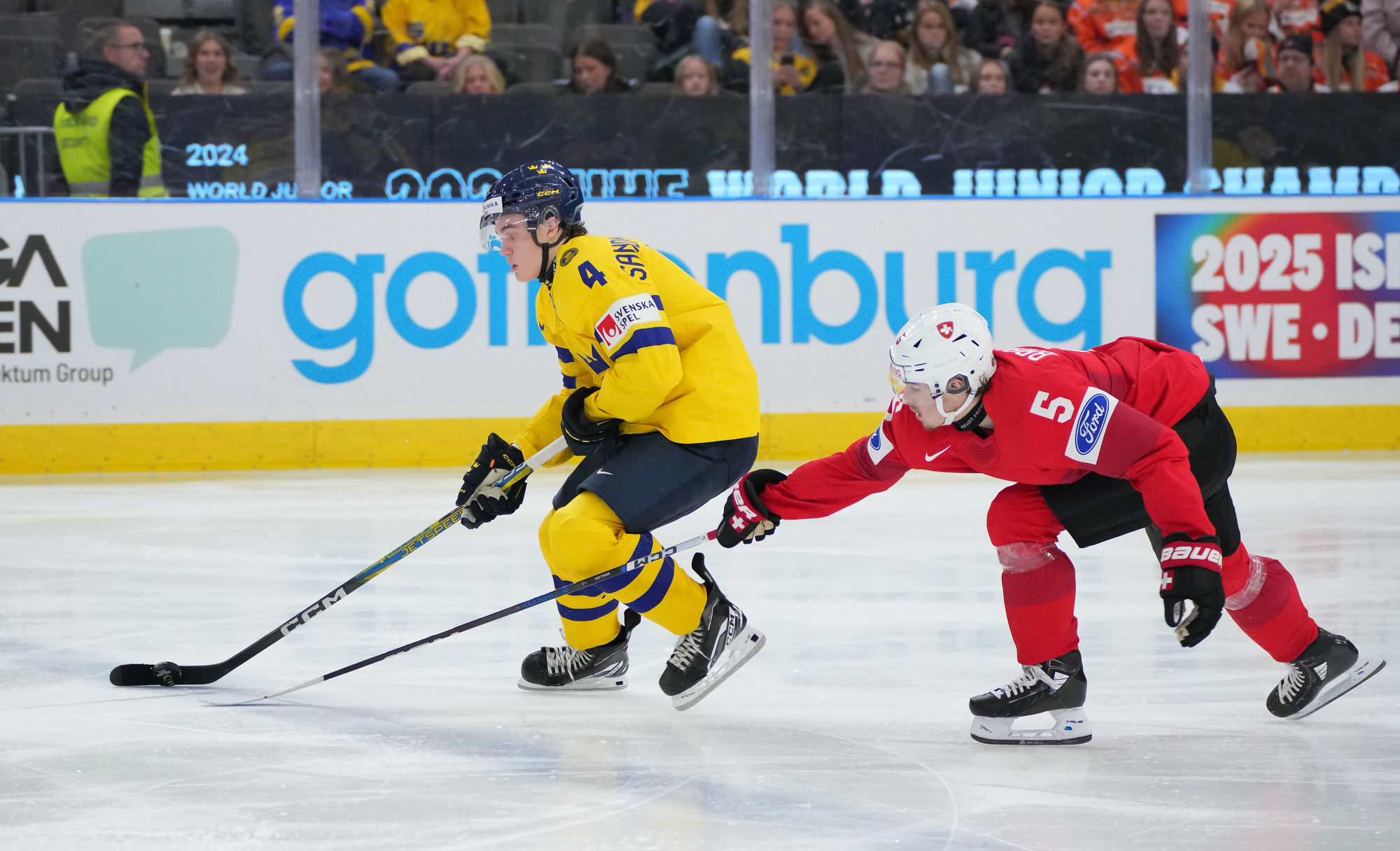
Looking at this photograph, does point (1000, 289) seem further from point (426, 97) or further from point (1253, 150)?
point (426, 97)

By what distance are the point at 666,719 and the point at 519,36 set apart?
4.94m

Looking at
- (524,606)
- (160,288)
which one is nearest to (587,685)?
(524,606)

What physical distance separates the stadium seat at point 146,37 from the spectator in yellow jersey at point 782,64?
252 cm

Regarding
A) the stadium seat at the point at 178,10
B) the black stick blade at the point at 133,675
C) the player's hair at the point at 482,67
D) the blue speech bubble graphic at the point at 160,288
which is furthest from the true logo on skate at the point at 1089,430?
the stadium seat at the point at 178,10

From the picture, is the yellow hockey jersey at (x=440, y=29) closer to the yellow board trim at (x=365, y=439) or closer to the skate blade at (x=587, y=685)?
the yellow board trim at (x=365, y=439)

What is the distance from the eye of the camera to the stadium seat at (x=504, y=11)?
7184 millimetres

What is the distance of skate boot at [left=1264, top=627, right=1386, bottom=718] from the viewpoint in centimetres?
275


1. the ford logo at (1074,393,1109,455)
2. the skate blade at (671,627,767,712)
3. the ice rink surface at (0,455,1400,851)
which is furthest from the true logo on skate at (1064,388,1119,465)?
the skate blade at (671,627,767,712)

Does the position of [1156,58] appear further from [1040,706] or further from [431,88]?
[1040,706]

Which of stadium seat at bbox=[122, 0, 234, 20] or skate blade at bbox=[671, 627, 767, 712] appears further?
stadium seat at bbox=[122, 0, 234, 20]

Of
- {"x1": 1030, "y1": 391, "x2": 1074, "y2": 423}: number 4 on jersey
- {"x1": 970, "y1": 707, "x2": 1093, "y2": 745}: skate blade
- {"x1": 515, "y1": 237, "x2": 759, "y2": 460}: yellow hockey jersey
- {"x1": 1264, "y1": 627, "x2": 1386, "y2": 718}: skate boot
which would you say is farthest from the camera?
{"x1": 515, "y1": 237, "x2": 759, "y2": 460}: yellow hockey jersey

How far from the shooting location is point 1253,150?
744 cm

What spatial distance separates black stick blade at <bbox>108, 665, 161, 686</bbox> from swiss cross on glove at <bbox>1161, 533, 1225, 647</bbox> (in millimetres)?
1912

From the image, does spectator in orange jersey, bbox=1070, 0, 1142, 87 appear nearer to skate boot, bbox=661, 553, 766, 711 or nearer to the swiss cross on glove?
skate boot, bbox=661, 553, 766, 711
